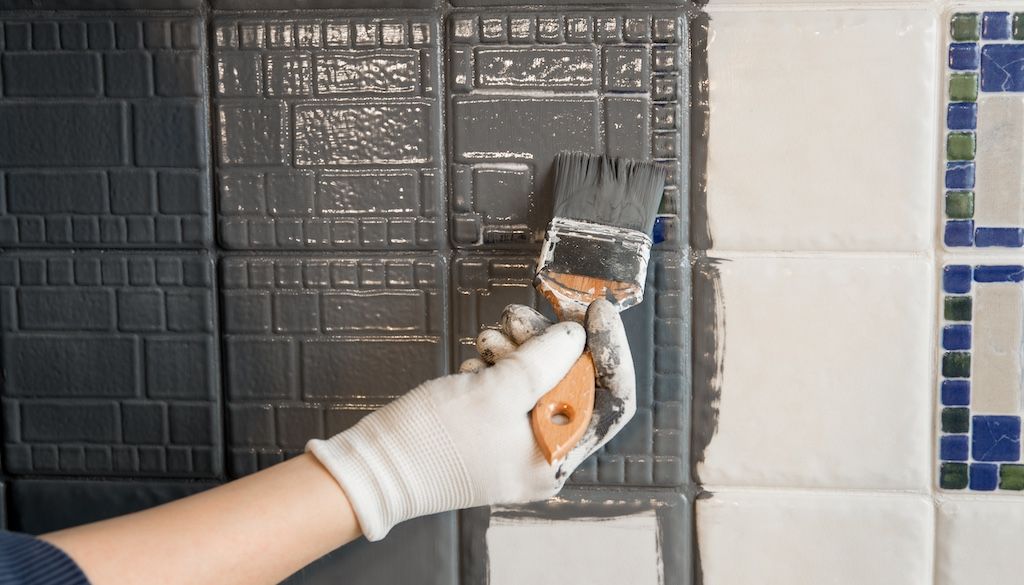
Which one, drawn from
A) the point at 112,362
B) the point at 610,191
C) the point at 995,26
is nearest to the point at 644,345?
the point at 610,191

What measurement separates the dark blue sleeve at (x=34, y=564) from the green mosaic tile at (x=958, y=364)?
0.88 metres

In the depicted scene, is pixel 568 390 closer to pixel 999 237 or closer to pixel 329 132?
pixel 329 132

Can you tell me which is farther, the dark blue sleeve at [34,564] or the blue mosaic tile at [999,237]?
the blue mosaic tile at [999,237]

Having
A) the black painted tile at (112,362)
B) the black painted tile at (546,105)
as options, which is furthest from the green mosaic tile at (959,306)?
the black painted tile at (112,362)

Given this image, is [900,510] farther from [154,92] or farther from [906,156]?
[154,92]

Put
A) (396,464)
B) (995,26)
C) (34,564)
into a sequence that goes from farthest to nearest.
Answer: (995,26), (396,464), (34,564)

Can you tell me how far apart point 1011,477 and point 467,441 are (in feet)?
2.06

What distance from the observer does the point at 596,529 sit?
0.89 metres

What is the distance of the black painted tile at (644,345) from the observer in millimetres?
863

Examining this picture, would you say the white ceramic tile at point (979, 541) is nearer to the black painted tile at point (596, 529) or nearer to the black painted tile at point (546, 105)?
the black painted tile at point (596, 529)

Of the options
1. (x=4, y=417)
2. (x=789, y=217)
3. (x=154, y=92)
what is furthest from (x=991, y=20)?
(x=4, y=417)

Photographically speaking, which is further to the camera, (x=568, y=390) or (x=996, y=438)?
(x=996, y=438)

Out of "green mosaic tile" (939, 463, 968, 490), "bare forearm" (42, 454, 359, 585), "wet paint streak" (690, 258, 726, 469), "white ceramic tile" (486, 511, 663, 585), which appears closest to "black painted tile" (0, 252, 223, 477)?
"bare forearm" (42, 454, 359, 585)

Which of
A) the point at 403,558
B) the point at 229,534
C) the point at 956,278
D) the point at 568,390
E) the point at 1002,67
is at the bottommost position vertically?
the point at 403,558
